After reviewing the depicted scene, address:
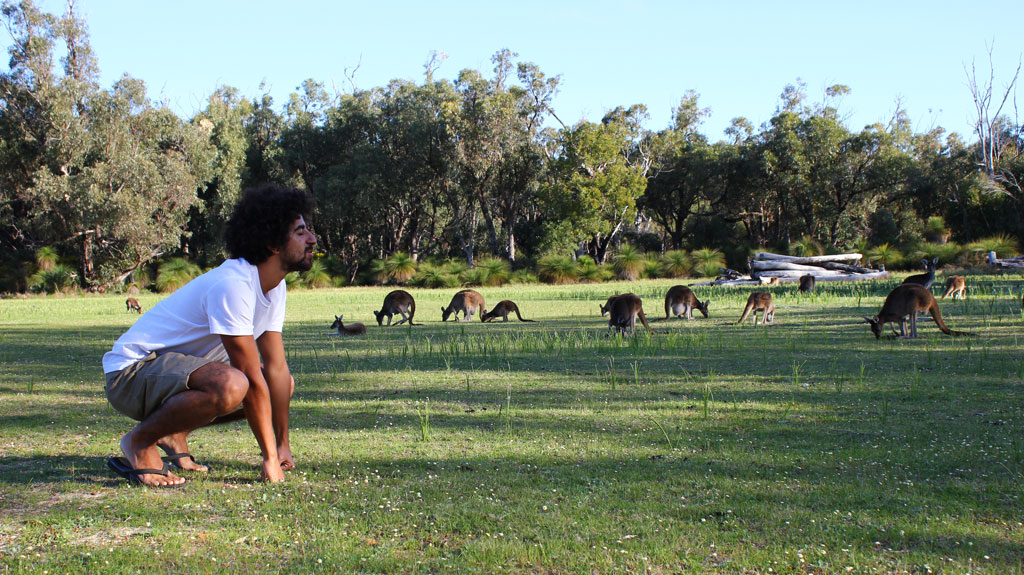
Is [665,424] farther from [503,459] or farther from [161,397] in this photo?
[161,397]

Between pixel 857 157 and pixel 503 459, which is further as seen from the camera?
pixel 857 157

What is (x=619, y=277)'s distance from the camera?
34.3 meters

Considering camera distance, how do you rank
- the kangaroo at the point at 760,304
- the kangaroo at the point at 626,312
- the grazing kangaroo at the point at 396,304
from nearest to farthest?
the kangaroo at the point at 626,312, the kangaroo at the point at 760,304, the grazing kangaroo at the point at 396,304

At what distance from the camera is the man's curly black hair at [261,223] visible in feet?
13.0

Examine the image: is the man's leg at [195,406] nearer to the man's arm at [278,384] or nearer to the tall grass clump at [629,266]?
the man's arm at [278,384]

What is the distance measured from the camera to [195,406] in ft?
12.6

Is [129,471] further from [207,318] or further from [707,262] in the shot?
[707,262]

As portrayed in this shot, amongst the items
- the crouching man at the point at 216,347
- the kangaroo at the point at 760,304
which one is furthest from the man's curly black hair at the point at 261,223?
the kangaroo at the point at 760,304

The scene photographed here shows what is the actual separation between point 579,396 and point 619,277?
2800cm

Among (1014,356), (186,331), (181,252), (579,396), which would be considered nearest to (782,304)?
(1014,356)

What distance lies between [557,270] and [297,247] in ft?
99.3

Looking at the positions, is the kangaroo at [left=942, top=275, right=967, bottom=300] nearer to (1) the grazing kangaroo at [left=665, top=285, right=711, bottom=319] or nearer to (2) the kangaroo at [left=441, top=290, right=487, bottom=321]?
(1) the grazing kangaroo at [left=665, top=285, right=711, bottom=319]

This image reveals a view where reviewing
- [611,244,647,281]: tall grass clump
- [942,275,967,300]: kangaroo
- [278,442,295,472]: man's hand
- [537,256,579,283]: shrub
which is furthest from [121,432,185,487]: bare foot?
[611,244,647,281]: tall grass clump

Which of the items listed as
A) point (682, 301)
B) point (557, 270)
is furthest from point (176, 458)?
point (557, 270)
